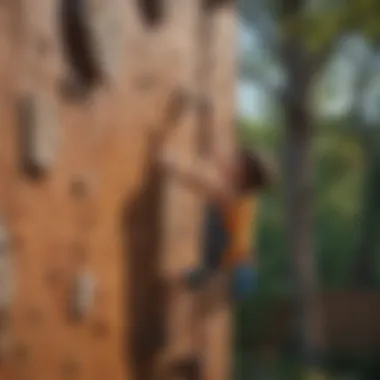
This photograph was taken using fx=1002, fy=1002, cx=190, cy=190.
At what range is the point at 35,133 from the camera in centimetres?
85

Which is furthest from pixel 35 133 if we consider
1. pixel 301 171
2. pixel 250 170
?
pixel 301 171

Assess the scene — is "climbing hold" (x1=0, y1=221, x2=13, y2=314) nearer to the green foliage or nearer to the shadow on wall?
the shadow on wall

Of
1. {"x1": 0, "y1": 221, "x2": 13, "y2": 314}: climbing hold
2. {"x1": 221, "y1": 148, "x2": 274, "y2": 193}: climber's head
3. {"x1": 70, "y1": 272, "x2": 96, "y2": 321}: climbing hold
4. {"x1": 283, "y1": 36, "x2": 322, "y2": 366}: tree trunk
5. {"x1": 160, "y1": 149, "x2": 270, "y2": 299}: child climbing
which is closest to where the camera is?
{"x1": 0, "y1": 221, "x2": 13, "y2": 314}: climbing hold

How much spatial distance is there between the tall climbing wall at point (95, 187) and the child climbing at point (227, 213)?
23mm

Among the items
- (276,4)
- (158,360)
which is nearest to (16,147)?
(158,360)

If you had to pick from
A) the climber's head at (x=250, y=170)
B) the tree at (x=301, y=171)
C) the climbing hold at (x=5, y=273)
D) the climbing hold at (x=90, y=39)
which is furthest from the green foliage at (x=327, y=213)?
the climbing hold at (x=5, y=273)

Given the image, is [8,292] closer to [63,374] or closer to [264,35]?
[63,374]

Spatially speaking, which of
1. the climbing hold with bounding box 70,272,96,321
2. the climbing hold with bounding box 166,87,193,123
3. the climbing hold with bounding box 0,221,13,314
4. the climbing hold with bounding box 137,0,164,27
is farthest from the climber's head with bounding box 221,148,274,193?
the climbing hold with bounding box 0,221,13,314

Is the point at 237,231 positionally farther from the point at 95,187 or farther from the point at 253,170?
the point at 95,187

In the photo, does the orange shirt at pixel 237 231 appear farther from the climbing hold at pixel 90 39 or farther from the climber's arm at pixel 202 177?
the climbing hold at pixel 90 39

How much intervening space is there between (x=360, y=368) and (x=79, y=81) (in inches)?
78.2

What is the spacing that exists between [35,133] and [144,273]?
0.27 metres

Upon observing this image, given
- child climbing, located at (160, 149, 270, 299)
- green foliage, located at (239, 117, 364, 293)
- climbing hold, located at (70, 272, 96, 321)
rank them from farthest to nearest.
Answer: green foliage, located at (239, 117, 364, 293), child climbing, located at (160, 149, 270, 299), climbing hold, located at (70, 272, 96, 321)

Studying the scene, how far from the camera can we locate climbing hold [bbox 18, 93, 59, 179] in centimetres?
84
